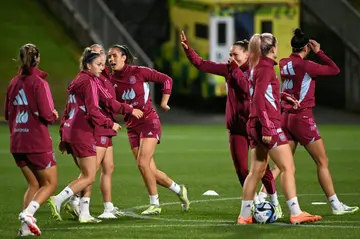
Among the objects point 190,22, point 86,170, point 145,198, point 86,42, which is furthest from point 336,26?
point 86,170

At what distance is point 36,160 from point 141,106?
281 centimetres

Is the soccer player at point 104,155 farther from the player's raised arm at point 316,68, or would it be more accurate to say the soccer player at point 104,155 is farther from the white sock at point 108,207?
the player's raised arm at point 316,68

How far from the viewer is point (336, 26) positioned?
37969 mm

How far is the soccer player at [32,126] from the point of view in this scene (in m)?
11.1

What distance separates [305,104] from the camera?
13.2m

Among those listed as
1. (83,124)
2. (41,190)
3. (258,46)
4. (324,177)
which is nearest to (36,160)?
(41,190)

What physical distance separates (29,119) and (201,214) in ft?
9.69

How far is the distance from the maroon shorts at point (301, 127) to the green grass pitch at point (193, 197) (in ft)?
3.05

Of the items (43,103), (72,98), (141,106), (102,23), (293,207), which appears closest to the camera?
(43,103)

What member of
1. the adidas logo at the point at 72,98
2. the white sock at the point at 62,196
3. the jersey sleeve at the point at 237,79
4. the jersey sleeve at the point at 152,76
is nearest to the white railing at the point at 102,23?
the jersey sleeve at the point at 152,76

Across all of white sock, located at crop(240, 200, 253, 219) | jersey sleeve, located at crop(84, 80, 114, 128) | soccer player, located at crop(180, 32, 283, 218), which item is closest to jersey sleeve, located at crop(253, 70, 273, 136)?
soccer player, located at crop(180, 32, 283, 218)

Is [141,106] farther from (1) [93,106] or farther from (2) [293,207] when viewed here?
(2) [293,207]

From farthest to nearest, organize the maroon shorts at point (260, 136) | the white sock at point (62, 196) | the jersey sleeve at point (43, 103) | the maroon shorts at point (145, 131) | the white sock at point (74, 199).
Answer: the maroon shorts at point (145, 131)
the white sock at point (74, 199)
the white sock at point (62, 196)
the maroon shorts at point (260, 136)
the jersey sleeve at point (43, 103)

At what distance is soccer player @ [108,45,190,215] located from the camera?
13648 mm
